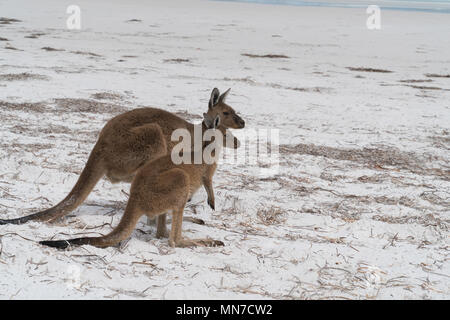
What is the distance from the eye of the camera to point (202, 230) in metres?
3.81

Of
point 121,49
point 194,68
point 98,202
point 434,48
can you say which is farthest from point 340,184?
point 434,48

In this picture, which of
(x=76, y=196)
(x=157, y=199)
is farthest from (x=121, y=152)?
(x=157, y=199)

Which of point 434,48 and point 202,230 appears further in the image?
point 434,48

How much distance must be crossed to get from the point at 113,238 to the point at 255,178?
205 centimetres

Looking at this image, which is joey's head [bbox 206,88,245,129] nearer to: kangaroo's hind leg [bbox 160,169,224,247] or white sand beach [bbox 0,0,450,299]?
white sand beach [bbox 0,0,450,299]

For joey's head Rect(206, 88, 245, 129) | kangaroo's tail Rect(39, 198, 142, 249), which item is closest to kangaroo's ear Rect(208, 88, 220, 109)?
joey's head Rect(206, 88, 245, 129)

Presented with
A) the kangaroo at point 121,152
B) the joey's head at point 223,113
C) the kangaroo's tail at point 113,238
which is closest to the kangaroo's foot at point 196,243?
the kangaroo's tail at point 113,238

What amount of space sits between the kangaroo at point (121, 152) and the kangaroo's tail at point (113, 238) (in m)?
0.49

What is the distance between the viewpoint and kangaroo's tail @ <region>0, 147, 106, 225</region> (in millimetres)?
3414

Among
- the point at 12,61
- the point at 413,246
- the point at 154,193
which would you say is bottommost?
the point at 413,246

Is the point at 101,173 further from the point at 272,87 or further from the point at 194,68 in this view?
the point at 194,68

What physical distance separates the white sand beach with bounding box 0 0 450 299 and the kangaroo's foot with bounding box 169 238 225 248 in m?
0.07
